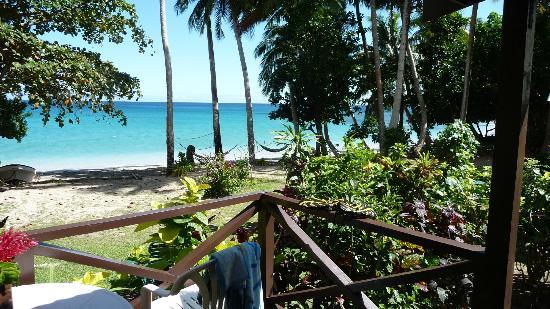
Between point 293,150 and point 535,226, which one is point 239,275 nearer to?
point 293,150

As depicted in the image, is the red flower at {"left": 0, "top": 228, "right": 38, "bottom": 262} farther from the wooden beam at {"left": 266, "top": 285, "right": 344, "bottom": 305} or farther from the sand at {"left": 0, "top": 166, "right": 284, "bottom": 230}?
the sand at {"left": 0, "top": 166, "right": 284, "bottom": 230}

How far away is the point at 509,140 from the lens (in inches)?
61.1

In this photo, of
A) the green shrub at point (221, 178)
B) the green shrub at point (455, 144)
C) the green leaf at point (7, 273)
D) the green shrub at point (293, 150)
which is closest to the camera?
the green leaf at point (7, 273)

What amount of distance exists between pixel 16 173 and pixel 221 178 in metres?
8.63

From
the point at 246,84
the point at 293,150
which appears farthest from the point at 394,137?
the point at 293,150

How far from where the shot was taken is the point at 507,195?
5.13 ft

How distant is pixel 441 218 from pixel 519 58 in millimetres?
1931

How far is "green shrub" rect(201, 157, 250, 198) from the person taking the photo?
469 inches

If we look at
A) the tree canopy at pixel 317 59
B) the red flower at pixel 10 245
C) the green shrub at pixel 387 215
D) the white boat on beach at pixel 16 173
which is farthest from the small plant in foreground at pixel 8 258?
the tree canopy at pixel 317 59

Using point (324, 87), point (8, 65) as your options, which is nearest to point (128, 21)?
point (8, 65)

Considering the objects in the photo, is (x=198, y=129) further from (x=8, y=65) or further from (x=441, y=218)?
(x=441, y=218)

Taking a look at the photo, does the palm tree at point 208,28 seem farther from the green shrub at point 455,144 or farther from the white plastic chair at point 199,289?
the white plastic chair at point 199,289

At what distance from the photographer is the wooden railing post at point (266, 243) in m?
3.00

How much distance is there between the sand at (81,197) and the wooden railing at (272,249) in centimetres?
771
